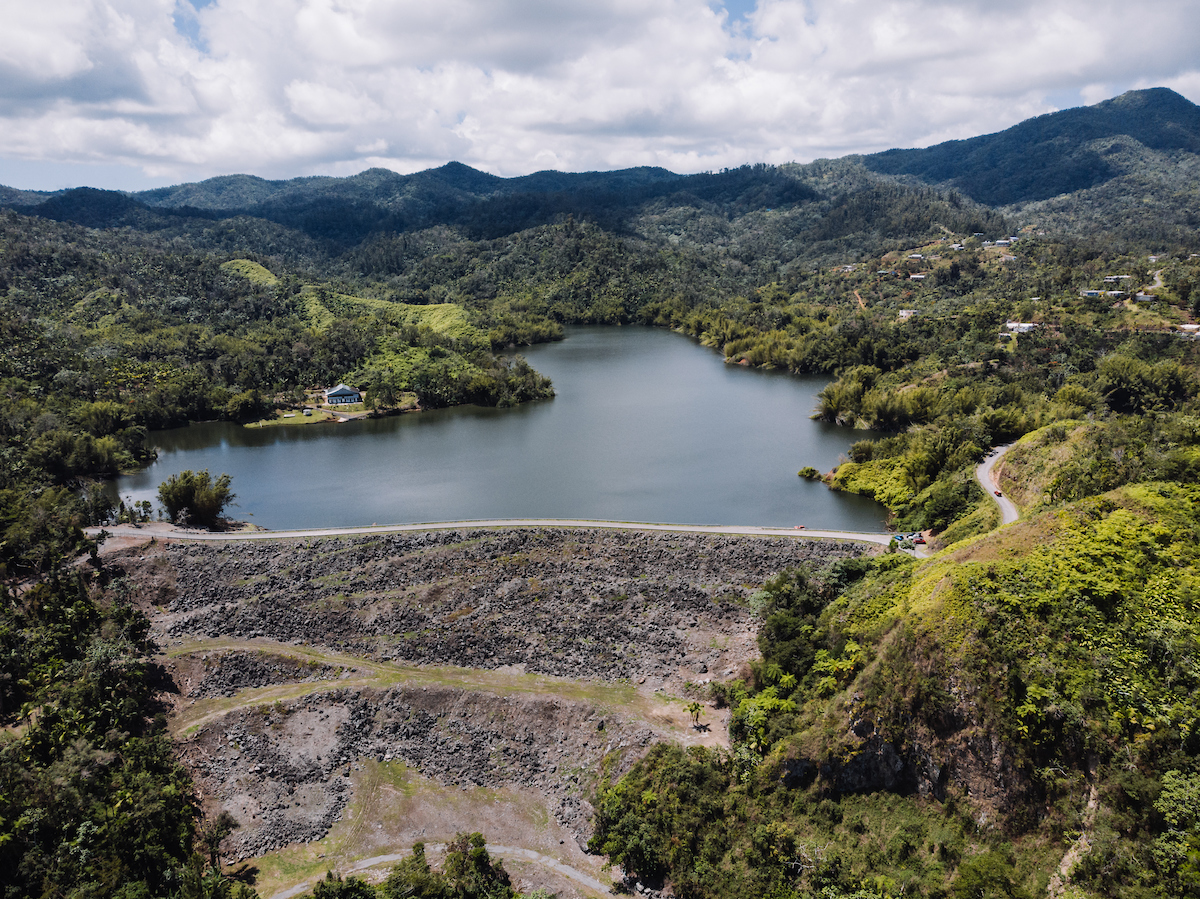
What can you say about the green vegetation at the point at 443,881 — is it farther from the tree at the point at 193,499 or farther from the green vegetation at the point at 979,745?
the tree at the point at 193,499

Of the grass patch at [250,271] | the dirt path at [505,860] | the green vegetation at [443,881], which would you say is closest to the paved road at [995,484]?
the dirt path at [505,860]

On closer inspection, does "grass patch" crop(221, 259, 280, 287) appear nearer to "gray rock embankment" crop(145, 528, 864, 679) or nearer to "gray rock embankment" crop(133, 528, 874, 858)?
"gray rock embankment" crop(133, 528, 874, 858)

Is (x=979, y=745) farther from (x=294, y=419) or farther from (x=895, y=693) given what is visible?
(x=294, y=419)

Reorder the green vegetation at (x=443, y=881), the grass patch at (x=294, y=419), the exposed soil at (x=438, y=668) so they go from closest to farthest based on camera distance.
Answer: the green vegetation at (x=443, y=881) < the exposed soil at (x=438, y=668) < the grass patch at (x=294, y=419)

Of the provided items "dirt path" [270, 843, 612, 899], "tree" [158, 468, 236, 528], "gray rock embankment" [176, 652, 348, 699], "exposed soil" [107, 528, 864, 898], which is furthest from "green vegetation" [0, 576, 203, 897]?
"tree" [158, 468, 236, 528]

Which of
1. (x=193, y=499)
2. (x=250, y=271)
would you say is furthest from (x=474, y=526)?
(x=250, y=271)

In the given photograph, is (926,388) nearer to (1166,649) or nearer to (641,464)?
(641,464)

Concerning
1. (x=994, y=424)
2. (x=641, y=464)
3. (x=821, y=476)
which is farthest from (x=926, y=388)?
(x=641, y=464)
